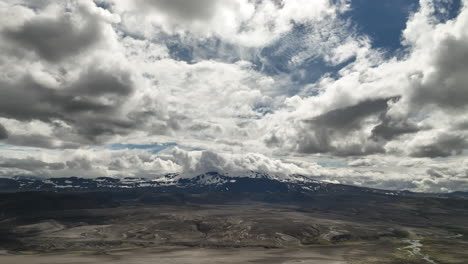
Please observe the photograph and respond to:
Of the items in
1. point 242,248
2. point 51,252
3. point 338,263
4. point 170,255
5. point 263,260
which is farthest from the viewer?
point 242,248

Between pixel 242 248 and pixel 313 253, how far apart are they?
45666 mm

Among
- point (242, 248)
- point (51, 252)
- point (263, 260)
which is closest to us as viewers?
point (263, 260)

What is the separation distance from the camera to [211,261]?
487 feet

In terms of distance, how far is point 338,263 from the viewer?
142 metres

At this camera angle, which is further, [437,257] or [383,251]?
[383,251]

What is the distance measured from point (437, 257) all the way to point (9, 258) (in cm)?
21505

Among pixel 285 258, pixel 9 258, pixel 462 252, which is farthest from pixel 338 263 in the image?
pixel 9 258

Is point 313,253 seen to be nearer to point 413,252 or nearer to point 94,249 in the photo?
point 413,252

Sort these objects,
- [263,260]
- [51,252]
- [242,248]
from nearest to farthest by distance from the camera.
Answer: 1. [263,260]
2. [51,252]
3. [242,248]

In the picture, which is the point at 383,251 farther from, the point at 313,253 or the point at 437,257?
the point at 313,253

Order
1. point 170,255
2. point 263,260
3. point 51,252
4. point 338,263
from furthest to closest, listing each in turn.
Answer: point 51,252 < point 170,255 < point 263,260 < point 338,263

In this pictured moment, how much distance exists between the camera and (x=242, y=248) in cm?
19825

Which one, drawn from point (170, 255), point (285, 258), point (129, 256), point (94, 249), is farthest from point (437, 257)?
point (94, 249)

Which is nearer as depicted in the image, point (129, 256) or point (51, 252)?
point (129, 256)
